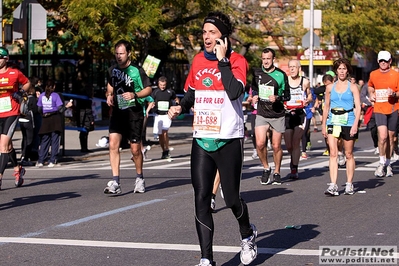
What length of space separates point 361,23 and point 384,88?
92.7 ft

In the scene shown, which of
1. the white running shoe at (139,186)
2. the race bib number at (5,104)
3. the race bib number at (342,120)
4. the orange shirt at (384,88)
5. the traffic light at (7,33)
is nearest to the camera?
the race bib number at (342,120)

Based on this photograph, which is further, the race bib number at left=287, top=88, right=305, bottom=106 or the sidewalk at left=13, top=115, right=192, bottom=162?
the sidewalk at left=13, top=115, right=192, bottom=162

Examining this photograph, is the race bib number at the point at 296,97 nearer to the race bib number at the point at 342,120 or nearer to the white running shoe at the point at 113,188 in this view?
the race bib number at the point at 342,120

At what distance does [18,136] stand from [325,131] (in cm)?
1574

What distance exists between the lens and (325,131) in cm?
1208

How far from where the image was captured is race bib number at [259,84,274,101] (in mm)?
12967

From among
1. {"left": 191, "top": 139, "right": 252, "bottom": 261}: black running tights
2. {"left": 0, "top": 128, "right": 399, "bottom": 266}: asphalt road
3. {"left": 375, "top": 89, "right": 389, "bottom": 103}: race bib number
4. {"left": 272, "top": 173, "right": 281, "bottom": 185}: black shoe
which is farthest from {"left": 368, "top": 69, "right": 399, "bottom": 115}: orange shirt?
{"left": 191, "top": 139, "right": 252, "bottom": 261}: black running tights

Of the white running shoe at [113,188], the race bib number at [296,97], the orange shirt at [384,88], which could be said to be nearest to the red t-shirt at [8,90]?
the white running shoe at [113,188]

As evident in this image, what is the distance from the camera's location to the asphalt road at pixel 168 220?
24.9 ft

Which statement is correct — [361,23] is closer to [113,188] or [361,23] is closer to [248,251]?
[113,188]

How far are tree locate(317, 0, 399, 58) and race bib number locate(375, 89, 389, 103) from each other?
90.8 ft

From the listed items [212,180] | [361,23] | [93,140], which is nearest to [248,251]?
[212,180]

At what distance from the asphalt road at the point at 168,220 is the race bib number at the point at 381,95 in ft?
4.32

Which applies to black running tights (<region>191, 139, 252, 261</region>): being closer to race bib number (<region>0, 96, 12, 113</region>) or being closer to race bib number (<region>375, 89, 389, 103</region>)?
race bib number (<region>0, 96, 12, 113</region>)
